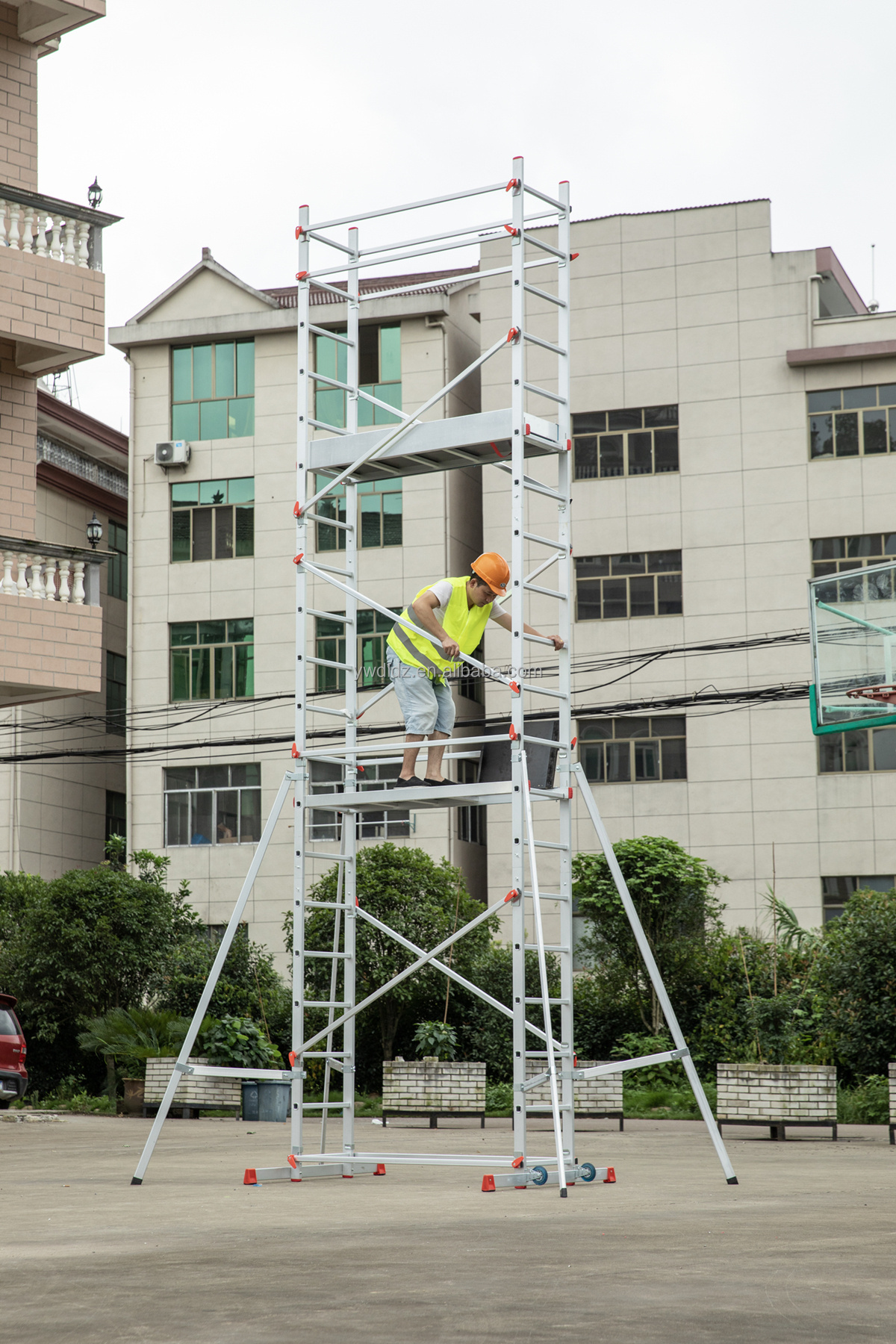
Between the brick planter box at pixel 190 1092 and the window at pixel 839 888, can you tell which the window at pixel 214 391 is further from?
the brick planter box at pixel 190 1092

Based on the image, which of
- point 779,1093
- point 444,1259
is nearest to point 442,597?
point 444,1259

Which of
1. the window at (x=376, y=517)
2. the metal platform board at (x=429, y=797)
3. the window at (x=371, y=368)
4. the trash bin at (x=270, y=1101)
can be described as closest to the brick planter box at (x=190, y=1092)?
the trash bin at (x=270, y=1101)

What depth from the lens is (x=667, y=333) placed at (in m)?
35.2

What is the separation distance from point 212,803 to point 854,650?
844 inches

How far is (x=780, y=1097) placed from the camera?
57.6 feet

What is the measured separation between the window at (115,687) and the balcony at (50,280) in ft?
68.1

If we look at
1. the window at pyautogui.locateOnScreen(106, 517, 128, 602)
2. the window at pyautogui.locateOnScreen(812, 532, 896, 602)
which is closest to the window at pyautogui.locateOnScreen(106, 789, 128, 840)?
the window at pyautogui.locateOnScreen(106, 517, 128, 602)

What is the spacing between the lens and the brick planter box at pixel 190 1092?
73.3ft

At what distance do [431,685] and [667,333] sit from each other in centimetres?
2531

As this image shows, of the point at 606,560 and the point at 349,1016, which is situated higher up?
the point at 606,560

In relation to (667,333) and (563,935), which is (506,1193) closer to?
(563,935)

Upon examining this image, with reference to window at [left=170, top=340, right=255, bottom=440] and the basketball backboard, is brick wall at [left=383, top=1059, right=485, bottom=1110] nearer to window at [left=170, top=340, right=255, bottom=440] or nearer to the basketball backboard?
the basketball backboard

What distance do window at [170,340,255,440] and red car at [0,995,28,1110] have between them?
69.5ft

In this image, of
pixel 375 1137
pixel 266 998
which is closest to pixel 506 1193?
pixel 375 1137
